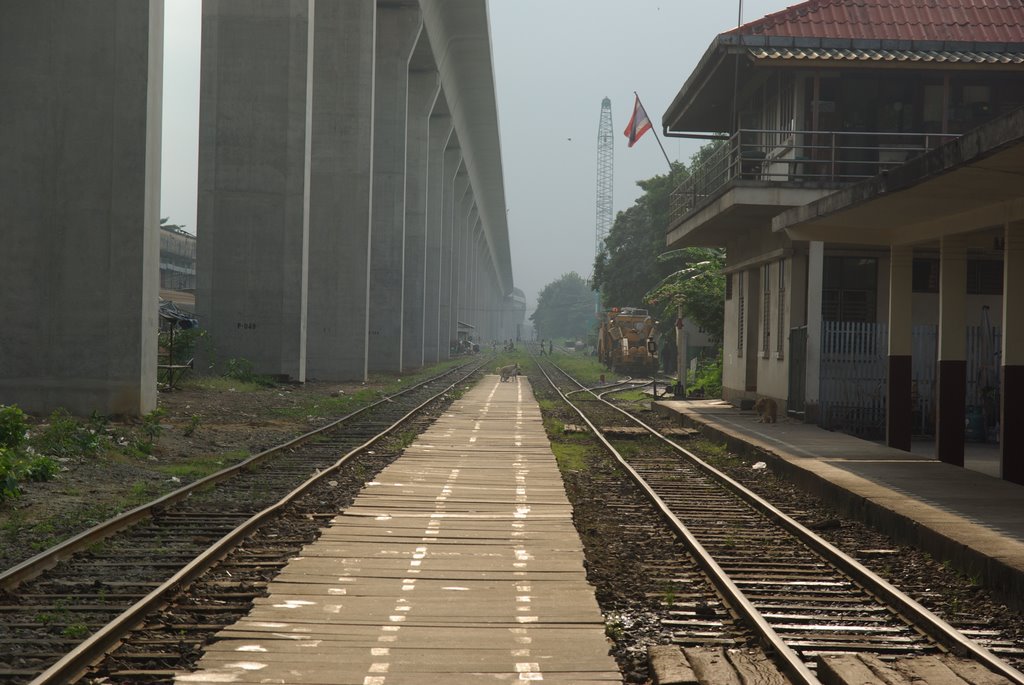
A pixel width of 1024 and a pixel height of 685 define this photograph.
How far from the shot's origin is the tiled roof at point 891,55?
23.2m

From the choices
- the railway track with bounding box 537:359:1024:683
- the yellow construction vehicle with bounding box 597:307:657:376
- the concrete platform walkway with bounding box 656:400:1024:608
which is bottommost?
the railway track with bounding box 537:359:1024:683

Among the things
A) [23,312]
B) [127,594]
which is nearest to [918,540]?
[127,594]

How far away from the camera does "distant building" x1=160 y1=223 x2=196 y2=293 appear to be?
76312 mm

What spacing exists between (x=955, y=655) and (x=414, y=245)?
52923mm

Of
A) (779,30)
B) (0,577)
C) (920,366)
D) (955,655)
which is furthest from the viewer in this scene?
(779,30)

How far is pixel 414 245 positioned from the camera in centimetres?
5878

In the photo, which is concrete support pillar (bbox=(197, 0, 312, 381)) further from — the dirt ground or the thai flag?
the thai flag

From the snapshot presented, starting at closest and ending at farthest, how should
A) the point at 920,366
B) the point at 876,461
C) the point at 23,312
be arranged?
1. the point at 876,461
2. the point at 23,312
3. the point at 920,366

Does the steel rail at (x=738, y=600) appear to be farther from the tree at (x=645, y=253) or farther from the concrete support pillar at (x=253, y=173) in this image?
the tree at (x=645, y=253)

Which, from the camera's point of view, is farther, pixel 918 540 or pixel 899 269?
pixel 899 269

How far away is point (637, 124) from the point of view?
4266 cm

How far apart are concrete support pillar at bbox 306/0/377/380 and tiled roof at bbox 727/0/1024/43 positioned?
715 inches

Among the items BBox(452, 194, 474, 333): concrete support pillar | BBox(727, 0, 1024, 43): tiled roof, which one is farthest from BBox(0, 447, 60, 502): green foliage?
BBox(452, 194, 474, 333): concrete support pillar

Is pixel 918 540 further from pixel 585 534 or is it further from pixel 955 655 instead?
pixel 955 655
